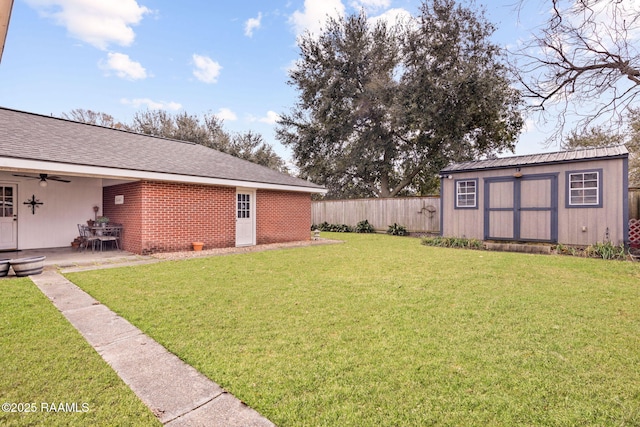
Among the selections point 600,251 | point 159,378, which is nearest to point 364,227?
point 600,251

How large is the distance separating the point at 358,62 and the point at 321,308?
19884 millimetres

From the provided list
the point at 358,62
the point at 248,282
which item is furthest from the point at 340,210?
the point at 248,282

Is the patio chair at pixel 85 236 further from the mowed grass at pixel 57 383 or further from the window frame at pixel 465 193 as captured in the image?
the window frame at pixel 465 193

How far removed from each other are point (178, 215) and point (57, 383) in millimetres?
7442

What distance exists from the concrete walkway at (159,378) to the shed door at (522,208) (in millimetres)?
10933

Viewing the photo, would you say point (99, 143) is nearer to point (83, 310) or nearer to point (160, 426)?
point (83, 310)

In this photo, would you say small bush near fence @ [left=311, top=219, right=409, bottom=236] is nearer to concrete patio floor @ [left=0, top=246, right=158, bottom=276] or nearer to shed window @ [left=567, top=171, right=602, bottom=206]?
shed window @ [left=567, top=171, right=602, bottom=206]

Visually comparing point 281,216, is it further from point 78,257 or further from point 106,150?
point 78,257

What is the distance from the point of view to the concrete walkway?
1913mm

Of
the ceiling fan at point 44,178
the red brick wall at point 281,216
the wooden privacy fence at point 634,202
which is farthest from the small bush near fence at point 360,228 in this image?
the ceiling fan at point 44,178

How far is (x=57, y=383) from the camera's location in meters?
2.26

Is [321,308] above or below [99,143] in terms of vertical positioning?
below

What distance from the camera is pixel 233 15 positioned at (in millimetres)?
12922

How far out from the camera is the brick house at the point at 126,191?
26.0ft
